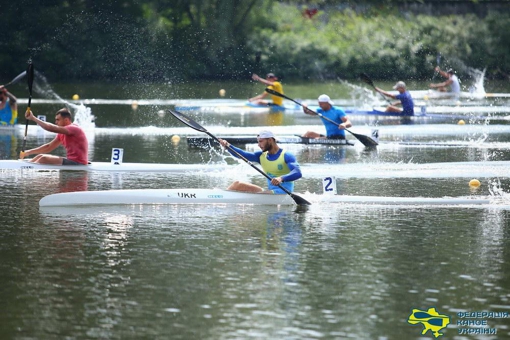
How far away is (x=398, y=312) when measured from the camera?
37.8ft

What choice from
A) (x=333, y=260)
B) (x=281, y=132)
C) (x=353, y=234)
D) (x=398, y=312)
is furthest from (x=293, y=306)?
(x=281, y=132)

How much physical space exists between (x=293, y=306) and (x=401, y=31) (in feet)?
183

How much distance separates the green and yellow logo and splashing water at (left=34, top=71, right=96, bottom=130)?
21.2 metres

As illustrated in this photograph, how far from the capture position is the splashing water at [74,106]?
107ft

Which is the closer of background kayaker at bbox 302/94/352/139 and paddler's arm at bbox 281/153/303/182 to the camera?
paddler's arm at bbox 281/153/303/182

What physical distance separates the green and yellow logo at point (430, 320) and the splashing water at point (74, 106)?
21.2m

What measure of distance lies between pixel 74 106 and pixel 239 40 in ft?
75.0

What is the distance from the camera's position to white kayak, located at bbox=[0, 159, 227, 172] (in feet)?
71.4

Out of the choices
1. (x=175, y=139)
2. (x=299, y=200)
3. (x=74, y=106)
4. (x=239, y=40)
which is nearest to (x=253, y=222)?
(x=299, y=200)

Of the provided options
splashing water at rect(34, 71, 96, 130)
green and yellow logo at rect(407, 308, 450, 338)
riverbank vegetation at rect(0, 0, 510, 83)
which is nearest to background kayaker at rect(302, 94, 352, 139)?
splashing water at rect(34, 71, 96, 130)

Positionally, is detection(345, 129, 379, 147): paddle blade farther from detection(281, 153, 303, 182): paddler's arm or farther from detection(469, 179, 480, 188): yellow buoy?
detection(281, 153, 303, 182): paddler's arm

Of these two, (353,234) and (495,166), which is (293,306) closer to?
(353,234)

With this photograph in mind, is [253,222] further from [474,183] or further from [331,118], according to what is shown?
[331,118]

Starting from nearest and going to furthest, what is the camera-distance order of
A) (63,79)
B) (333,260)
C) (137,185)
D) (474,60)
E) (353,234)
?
1. (333,260)
2. (353,234)
3. (137,185)
4. (63,79)
5. (474,60)
